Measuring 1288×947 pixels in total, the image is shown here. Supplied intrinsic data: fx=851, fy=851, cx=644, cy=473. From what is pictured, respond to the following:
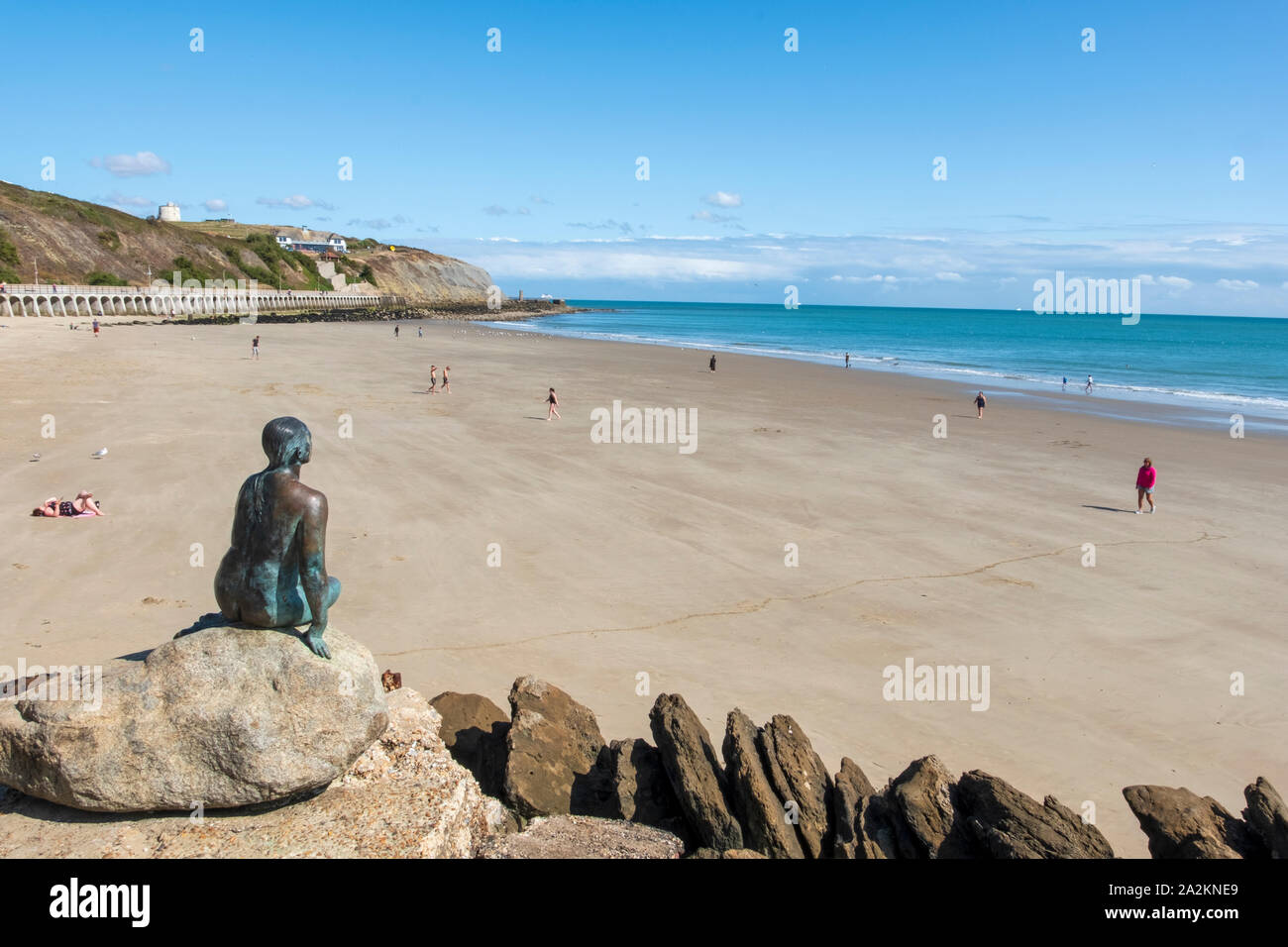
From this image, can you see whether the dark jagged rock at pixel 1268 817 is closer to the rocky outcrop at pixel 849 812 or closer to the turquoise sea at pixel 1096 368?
the rocky outcrop at pixel 849 812

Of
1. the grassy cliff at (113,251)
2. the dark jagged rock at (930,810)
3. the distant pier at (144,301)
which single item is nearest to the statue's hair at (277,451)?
the dark jagged rock at (930,810)

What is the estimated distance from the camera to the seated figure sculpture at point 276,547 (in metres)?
5.44

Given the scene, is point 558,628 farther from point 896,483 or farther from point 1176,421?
point 1176,421

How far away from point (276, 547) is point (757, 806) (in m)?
3.83

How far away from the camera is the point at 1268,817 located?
5812 mm

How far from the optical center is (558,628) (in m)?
12.0

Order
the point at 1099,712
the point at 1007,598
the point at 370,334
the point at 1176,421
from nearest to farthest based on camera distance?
the point at 1099,712 → the point at 1007,598 → the point at 1176,421 → the point at 370,334

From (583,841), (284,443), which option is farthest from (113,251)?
(583,841)

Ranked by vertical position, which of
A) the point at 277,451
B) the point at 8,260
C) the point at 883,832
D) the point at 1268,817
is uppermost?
the point at 8,260

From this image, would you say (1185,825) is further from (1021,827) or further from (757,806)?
(757,806)

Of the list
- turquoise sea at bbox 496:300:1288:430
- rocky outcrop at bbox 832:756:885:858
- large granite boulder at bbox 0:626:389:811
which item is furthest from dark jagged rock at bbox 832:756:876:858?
turquoise sea at bbox 496:300:1288:430
